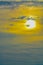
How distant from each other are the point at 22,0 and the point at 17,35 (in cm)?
40

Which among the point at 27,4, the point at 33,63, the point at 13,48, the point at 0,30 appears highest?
the point at 27,4

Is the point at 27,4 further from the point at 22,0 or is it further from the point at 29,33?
the point at 29,33

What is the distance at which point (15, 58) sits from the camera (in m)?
2.30

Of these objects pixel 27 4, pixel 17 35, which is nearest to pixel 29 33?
pixel 17 35

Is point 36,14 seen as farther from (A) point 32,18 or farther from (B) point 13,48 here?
(B) point 13,48

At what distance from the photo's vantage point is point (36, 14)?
220 cm

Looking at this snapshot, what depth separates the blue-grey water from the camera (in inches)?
88.9

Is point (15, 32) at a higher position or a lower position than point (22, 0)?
lower

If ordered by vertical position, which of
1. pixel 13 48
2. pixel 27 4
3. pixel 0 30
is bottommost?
pixel 13 48

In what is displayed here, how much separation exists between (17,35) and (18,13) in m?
0.25

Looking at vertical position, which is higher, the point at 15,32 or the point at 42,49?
the point at 15,32

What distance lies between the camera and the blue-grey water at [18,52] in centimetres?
226

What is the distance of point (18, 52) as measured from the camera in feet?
7.47

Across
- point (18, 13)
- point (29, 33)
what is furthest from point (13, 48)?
point (18, 13)
